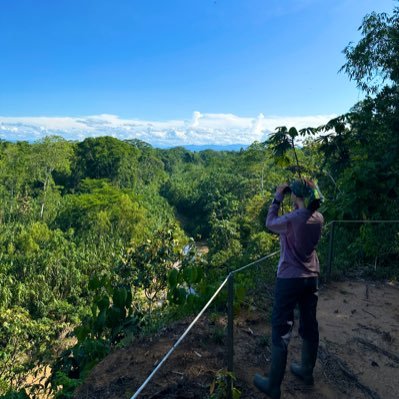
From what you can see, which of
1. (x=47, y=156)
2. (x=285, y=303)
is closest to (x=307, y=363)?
(x=285, y=303)

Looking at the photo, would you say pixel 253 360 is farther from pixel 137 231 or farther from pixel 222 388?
pixel 137 231

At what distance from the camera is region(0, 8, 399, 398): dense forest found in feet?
13.2

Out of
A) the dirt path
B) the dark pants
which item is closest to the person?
the dark pants

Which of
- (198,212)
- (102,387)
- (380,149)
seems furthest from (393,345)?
(198,212)

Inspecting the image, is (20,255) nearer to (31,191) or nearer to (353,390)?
(31,191)

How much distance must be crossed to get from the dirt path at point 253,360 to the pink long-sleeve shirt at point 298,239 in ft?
3.16

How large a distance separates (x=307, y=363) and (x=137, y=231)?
986 inches

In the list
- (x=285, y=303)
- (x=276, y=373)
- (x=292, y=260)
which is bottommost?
(x=276, y=373)

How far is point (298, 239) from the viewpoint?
244 cm

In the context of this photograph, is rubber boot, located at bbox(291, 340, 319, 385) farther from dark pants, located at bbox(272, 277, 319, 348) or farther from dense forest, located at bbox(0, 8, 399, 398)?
dense forest, located at bbox(0, 8, 399, 398)

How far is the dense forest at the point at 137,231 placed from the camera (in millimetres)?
4031

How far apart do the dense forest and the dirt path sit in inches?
12.5

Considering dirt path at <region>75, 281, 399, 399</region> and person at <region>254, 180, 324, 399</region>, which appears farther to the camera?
dirt path at <region>75, 281, 399, 399</region>

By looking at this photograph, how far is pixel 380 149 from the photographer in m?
6.77
